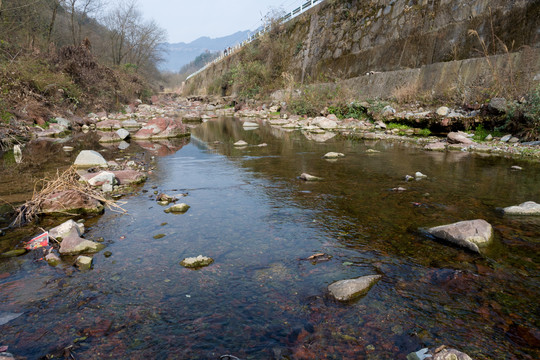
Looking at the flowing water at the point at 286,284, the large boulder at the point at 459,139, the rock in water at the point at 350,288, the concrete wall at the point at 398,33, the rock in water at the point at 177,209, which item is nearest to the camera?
the flowing water at the point at 286,284

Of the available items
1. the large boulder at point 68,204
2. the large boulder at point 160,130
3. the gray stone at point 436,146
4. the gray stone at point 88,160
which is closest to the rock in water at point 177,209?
the large boulder at point 68,204

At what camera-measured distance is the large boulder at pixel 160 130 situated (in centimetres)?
1230

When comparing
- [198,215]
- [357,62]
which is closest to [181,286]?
[198,215]

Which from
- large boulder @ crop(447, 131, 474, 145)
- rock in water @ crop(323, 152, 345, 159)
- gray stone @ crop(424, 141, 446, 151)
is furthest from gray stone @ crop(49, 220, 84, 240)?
large boulder @ crop(447, 131, 474, 145)

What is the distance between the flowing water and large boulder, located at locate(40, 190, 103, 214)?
26 centimetres

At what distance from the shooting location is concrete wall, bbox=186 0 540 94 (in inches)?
427

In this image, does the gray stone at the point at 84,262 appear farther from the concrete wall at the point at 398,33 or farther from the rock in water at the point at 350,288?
the concrete wall at the point at 398,33

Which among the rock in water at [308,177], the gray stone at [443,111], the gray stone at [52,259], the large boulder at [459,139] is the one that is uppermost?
the gray stone at [443,111]

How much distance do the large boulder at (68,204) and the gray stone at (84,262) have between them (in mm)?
1521

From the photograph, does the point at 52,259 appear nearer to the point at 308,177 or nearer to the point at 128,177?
the point at 128,177

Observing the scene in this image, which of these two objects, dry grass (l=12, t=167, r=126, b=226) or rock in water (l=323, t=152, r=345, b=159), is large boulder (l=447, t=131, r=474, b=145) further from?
dry grass (l=12, t=167, r=126, b=226)

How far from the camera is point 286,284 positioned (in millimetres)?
2600

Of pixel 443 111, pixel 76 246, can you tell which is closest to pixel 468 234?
pixel 76 246

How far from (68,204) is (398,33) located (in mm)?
16028
